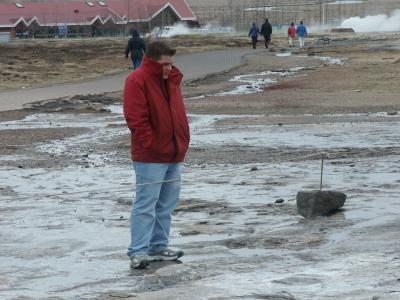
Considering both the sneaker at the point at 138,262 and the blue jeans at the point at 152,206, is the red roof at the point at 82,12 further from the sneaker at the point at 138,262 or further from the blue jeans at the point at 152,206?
the sneaker at the point at 138,262

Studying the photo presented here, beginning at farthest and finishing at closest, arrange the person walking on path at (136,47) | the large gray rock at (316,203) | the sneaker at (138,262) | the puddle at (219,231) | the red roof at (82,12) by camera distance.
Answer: the red roof at (82,12)
the person walking on path at (136,47)
the large gray rock at (316,203)
the sneaker at (138,262)
the puddle at (219,231)

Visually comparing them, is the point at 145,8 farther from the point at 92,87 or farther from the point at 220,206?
the point at 220,206

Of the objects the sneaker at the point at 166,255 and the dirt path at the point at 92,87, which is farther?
the dirt path at the point at 92,87

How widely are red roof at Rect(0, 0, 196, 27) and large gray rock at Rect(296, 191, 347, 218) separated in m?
99.8

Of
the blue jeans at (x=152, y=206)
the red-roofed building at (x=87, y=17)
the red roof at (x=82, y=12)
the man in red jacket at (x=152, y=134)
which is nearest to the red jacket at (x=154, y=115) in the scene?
the man in red jacket at (x=152, y=134)

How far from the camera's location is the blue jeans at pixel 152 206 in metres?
8.32

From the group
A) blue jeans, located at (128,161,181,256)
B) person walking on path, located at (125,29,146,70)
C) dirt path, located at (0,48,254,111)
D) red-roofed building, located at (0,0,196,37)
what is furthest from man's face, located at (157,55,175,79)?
red-roofed building, located at (0,0,196,37)

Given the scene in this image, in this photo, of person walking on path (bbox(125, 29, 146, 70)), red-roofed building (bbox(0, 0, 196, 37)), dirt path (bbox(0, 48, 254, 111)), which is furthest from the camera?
red-roofed building (bbox(0, 0, 196, 37))

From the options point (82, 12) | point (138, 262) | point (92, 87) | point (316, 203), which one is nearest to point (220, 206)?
point (316, 203)

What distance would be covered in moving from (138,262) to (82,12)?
10951 centimetres

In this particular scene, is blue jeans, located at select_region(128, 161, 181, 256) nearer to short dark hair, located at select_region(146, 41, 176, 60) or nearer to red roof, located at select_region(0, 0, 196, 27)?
short dark hair, located at select_region(146, 41, 176, 60)

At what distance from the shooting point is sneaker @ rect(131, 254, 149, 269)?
823cm

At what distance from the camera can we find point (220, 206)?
1121cm

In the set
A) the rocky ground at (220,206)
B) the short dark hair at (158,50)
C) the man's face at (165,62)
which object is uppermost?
the short dark hair at (158,50)
